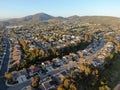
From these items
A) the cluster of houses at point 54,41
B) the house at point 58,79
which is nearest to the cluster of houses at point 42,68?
the house at point 58,79

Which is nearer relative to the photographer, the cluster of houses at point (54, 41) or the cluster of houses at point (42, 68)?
the cluster of houses at point (42, 68)

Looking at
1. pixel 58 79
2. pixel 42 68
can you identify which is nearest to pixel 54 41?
pixel 42 68

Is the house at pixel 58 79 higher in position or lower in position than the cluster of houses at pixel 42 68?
higher

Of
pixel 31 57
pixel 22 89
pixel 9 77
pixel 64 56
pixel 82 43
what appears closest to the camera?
pixel 22 89

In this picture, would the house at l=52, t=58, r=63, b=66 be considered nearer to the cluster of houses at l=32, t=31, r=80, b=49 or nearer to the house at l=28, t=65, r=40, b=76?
the house at l=28, t=65, r=40, b=76

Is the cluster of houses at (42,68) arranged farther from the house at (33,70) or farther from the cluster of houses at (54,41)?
the cluster of houses at (54,41)

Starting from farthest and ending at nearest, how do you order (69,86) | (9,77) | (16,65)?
(16,65), (9,77), (69,86)

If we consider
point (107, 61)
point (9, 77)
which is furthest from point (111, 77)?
point (9, 77)

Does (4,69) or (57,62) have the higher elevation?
(57,62)

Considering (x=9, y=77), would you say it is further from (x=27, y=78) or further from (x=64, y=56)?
(x=64, y=56)

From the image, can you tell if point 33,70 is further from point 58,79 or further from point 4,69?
point 4,69

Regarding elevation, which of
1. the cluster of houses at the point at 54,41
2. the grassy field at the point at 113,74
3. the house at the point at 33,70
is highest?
the house at the point at 33,70
